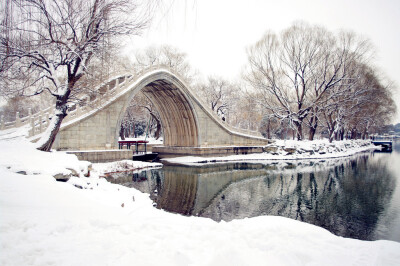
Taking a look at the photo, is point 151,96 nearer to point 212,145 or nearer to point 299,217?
point 212,145

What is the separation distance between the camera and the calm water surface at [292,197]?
9695mm

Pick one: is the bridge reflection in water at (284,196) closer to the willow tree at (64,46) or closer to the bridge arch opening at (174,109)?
the willow tree at (64,46)

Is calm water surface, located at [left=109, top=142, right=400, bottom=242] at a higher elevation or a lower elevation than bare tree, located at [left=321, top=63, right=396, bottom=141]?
lower

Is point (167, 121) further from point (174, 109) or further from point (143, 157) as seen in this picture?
point (143, 157)

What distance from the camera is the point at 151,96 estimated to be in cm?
3312

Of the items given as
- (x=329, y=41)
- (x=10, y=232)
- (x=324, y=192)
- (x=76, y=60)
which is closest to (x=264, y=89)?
(x=329, y=41)

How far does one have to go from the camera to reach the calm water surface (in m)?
9.70

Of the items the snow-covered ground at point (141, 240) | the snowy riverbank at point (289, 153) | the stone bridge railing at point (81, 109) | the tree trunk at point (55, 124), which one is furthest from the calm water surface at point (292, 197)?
the snowy riverbank at point (289, 153)

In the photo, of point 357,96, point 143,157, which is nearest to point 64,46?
point 143,157

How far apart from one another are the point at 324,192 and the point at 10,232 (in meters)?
13.8

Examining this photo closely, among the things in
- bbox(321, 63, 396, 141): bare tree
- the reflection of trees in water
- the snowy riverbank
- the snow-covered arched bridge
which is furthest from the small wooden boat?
bbox(321, 63, 396, 141): bare tree

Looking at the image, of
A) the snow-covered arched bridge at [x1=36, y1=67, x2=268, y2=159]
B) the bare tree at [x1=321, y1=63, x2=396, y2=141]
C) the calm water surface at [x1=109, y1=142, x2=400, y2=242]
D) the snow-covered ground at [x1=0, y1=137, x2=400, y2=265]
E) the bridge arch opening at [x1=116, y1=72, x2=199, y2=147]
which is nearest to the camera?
the snow-covered ground at [x1=0, y1=137, x2=400, y2=265]

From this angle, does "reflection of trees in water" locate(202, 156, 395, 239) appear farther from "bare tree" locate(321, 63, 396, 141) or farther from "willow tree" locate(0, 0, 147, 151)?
"bare tree" locate(321, 63, 396, 141)

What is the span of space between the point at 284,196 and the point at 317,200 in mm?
1429
